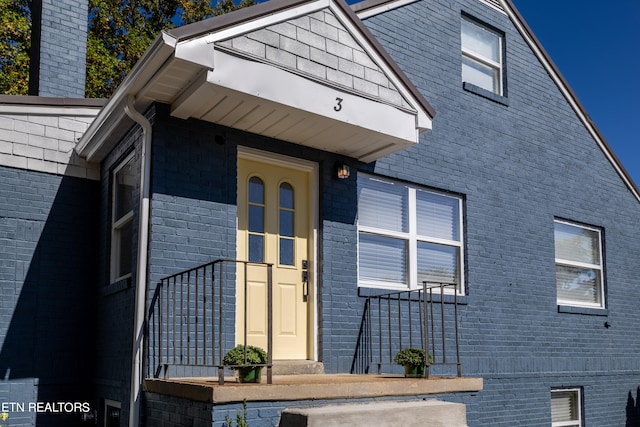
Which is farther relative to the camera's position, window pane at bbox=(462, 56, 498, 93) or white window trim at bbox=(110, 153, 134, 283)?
window pane at bbox=(462, 56, 498, 93)

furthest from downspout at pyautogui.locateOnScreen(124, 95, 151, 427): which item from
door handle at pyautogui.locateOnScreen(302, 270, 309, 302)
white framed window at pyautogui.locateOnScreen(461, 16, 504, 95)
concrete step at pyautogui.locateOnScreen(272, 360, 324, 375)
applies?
white framed window at pyautogui.locateOnScreen(461, 16, 504, 95)

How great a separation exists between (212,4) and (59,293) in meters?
14.9

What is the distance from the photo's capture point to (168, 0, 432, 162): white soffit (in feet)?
19.8

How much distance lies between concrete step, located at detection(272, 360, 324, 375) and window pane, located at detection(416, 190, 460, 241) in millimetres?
2254

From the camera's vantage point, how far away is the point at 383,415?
5.53m

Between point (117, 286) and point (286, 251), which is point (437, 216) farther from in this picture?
point (117, 286)

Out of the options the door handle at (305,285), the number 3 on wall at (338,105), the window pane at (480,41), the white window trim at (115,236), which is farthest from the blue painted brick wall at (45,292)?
A: the window pane at (480,41)

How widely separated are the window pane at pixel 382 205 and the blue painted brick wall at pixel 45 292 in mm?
3050

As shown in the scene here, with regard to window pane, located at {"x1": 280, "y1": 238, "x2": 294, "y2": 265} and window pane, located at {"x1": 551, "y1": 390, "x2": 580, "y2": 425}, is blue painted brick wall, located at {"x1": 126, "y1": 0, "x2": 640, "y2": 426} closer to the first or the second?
window pane, located at {"x1": 551, "y1": 390, "x2": 580, "y2": 425}

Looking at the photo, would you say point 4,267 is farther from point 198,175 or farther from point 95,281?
point 198,175

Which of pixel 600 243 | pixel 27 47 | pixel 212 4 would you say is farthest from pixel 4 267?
pixel 212 4

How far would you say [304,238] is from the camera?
295 inches

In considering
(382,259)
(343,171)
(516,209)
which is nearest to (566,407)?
(516,209)

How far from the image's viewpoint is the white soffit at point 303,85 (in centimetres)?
605
